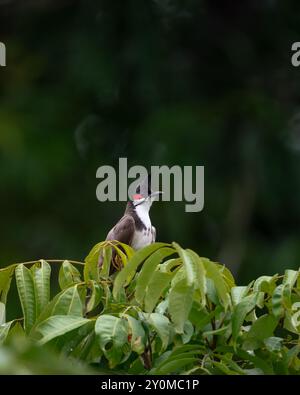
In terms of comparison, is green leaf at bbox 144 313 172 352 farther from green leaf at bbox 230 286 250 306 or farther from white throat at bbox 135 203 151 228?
white throat at bbox 135 203 151 228

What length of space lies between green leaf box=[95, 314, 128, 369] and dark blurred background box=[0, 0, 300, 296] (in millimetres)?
7028

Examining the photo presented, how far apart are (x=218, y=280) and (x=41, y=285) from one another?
0.55 meters

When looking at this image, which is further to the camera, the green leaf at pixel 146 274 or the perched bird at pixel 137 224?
the perched bird at pixel 137 224

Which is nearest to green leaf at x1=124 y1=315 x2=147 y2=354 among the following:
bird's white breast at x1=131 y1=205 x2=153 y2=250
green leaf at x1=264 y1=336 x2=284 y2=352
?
green leaf at x1=264 y1=336 x2=284 y2=352

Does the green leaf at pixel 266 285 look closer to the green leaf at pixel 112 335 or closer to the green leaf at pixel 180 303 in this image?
the green leaf at pixel 180 303

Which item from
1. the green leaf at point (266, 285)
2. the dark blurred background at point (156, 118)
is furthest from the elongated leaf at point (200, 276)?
the dark blurred background at point (156, 118)

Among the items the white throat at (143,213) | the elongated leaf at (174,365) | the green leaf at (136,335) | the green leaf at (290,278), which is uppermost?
the white throat at (143,213)

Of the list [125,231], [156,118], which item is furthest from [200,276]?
[156,118]

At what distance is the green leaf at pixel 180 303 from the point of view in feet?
8.45

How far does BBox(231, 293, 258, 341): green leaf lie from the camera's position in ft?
8.70

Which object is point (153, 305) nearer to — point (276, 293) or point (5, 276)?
point (276, 293)

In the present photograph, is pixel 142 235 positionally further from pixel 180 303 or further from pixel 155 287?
pixel 180 303

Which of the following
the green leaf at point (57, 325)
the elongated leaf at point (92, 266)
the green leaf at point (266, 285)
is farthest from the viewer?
the elongated leaf at point (92, 266)

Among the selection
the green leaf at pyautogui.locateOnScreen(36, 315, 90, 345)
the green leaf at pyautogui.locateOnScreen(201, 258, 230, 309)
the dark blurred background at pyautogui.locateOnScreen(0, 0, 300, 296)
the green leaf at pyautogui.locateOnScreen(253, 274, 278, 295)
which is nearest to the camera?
the green leaf at pyautogui.locateOnScreen(36, 315, 90, 345)
